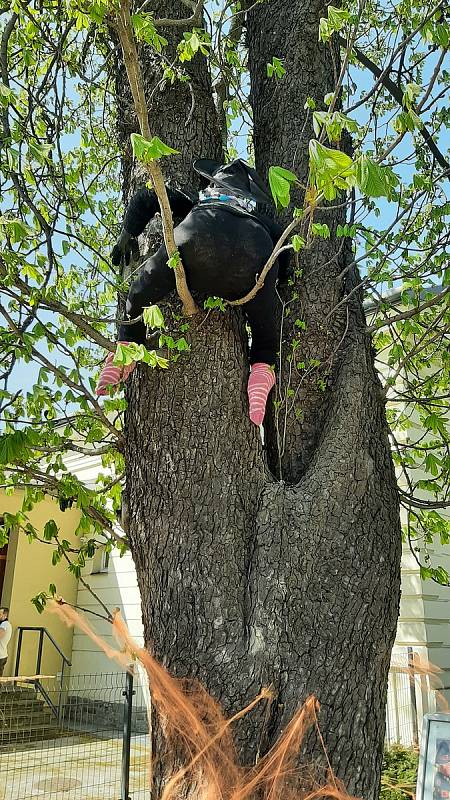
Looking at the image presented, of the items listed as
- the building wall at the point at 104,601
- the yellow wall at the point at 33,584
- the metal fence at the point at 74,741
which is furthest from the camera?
the yellow wall at the point at 33,584

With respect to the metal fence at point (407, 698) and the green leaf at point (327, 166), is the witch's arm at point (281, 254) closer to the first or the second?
the green leaf at point (327, 166)

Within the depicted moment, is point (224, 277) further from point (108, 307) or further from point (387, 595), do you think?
point (108, 307)

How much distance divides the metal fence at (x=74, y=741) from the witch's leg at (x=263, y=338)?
17.5ft

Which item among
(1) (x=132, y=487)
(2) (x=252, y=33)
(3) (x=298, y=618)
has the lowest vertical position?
(3) (x=298, y=618)

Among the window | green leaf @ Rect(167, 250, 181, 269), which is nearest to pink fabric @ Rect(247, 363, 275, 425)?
green leaf @ Rect(167, 250, 181, 269)

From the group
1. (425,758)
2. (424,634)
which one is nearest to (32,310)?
(425,758)

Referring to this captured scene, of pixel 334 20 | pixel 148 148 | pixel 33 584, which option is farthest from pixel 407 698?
pixel 148 148

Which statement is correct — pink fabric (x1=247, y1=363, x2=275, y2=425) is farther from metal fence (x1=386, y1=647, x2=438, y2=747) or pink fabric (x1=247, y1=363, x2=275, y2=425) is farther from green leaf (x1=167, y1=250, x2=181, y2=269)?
metal fence (x1=386, y1=647, x2=438, y2=747)

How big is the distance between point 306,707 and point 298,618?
26 cm

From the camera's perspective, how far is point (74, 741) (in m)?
9.23

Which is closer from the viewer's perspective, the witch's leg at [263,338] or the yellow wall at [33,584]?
the witch's leg at [263,338]

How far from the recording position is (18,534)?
1211cm

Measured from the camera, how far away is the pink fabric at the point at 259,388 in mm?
2496

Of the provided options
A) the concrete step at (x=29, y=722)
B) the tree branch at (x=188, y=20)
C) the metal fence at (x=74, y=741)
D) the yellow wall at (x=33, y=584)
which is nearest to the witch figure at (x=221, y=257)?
the tree branch at (x=188, y=20)
